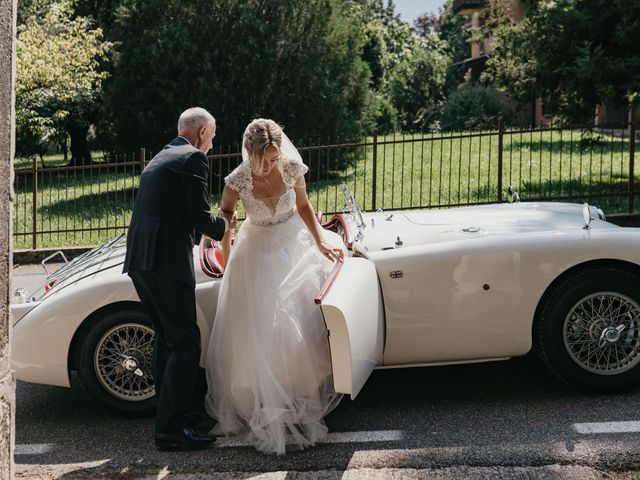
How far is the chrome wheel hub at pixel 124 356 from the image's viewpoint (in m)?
5.20

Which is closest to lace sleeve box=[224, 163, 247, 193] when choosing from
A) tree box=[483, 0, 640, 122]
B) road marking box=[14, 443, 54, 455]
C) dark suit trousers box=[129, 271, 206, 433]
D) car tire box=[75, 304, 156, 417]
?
dark suit trousers box=[129, 271, 206, 433]

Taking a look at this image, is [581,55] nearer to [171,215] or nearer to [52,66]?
[171,215]

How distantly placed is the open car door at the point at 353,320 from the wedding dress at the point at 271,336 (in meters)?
0.25

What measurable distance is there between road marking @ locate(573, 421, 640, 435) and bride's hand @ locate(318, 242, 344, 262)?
1.65 m

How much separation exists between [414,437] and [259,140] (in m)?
1.92

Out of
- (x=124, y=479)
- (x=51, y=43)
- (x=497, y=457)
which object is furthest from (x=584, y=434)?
(x=51, y=43)

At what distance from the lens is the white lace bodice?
5.13 m

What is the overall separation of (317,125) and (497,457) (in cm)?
1560

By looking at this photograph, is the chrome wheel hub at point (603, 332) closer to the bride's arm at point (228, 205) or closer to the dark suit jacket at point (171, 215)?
the bride's arm at point (228, 205)

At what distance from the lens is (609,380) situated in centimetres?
513

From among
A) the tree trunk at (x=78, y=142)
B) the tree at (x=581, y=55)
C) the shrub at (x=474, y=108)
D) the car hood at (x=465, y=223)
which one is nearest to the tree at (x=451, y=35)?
the shrub at (x=474, y=108)

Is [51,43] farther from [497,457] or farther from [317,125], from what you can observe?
[497,457]

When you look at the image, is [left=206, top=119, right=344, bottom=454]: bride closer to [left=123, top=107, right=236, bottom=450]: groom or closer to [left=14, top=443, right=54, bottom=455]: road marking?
[left=123, top=107, right=236, bottom=450]: groom

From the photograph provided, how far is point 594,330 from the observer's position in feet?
16.7
